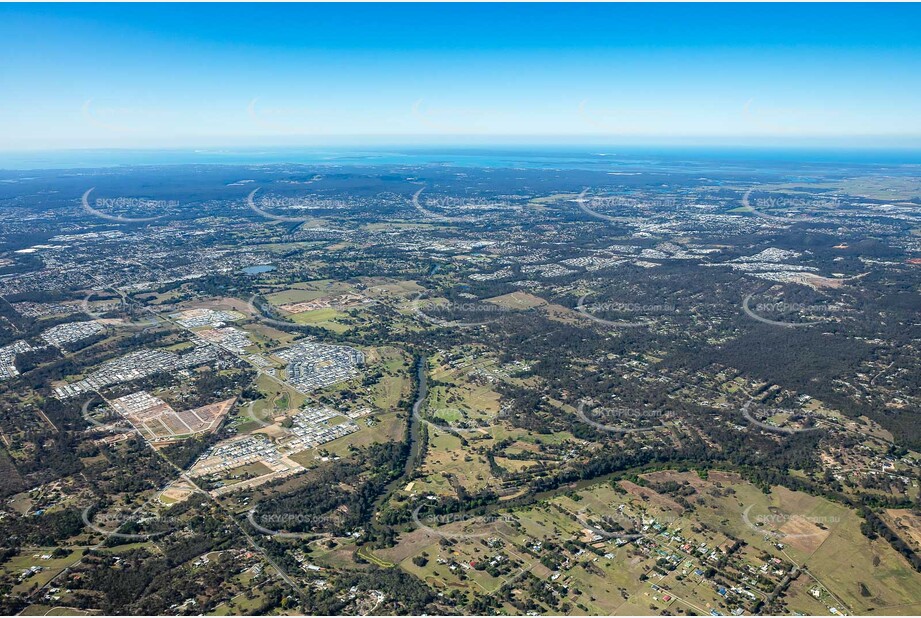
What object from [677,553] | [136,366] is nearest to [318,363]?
[136,366]

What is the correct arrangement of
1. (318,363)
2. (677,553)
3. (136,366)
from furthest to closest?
(318,363) < (136,366) < (677,553)

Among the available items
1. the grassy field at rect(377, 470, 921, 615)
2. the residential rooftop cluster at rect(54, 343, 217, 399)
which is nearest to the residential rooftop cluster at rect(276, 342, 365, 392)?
the residential rooftop cluster at rect(54, 343, 217, 399)

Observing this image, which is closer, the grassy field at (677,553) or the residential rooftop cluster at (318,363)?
the grassy field at (677,553)

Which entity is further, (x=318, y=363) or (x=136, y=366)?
(x=318, y=363)

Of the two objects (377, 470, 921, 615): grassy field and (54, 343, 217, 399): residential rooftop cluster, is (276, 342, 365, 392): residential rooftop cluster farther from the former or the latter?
(377, 470, 921, 615): grassy field

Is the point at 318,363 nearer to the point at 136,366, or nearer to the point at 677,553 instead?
the point at 136,366

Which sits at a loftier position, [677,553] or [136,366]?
[136,366]

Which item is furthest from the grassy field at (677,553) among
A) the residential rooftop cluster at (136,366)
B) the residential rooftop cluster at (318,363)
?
the residential rooftop cluster at (136,366)

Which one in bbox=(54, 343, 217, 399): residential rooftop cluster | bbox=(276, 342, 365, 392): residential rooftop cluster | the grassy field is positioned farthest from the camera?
bbox=(276, 342, 365, 392): residential rooftop cluster

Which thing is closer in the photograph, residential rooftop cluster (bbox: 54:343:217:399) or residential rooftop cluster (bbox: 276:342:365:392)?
residential rooftop cluster (bbox: 54:343:217:399)

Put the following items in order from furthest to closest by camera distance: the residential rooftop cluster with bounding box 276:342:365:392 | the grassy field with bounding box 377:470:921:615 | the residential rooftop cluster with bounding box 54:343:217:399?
the residential rooftop cluster with bounding box 276:342:365:392 < the residential rooftop cluster with bounding box 54:343:217:399 < the grassy field with bounding box 377:470:921:615

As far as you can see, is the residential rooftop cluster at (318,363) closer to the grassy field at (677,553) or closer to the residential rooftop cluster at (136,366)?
the residential rooftop cluster at (136,366)

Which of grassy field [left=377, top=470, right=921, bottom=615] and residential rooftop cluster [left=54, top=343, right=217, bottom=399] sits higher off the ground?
residential rooftop cluster [left=54, top=343, right=217, bottom=399]
